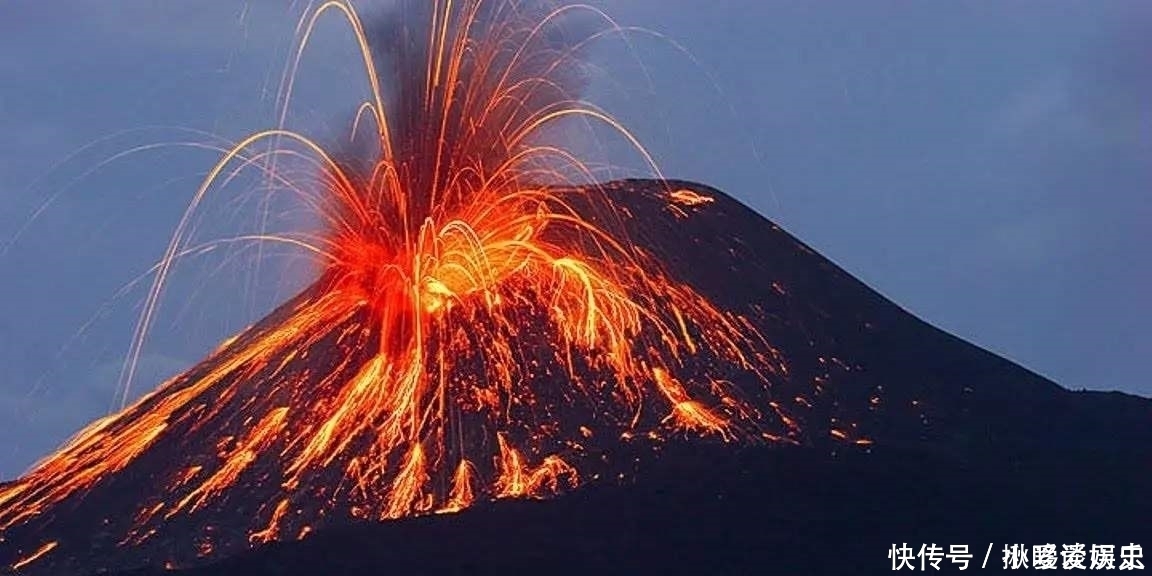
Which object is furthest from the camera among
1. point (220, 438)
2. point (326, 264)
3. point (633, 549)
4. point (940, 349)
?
point (940, 349)

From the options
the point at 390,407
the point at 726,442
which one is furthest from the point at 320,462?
the point at 726,442

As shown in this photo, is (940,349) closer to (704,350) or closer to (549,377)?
(704,350)

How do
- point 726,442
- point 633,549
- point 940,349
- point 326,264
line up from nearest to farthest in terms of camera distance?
point 633,549 → point 726,442 → point 326,264 → point 940,349

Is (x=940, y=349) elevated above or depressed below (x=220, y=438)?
above

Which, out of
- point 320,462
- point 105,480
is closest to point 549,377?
point 320,462

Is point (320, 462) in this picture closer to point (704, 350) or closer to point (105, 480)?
point (105, 480)

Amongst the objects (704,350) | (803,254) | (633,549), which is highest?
(803,254)

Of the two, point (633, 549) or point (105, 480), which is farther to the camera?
point (105, 480)
